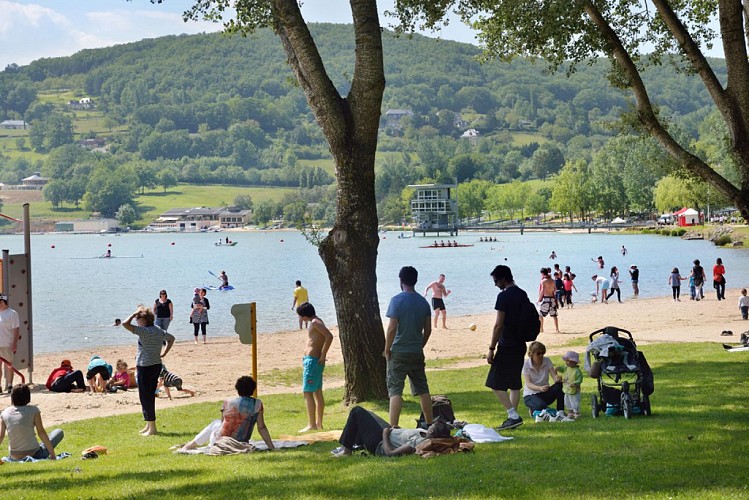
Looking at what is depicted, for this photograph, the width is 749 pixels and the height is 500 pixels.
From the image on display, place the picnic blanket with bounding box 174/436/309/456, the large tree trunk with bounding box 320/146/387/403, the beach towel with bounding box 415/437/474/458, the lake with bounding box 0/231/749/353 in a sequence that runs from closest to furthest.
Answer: the beach towel with bounding box 415/437/474/458 < the picnic blanket with bounding box 174/436/309/456 < the large tree trunk with bounding box 320/146/387/403 < the lake with bounding box 0/231/749/353

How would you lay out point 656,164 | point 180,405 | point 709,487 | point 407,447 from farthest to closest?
point 656,164
point 180,405
point 407,447
point 709,487

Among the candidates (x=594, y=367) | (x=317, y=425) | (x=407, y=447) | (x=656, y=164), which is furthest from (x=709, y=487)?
(x=656, y=164)

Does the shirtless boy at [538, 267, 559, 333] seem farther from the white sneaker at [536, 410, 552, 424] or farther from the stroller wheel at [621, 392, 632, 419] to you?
the stroller wheel at [621, 392, 632, 419]

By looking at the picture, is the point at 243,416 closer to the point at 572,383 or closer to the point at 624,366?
the point at 572,383

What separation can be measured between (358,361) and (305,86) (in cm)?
413

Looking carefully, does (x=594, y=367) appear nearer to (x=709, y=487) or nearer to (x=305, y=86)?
(x=709, y=487)

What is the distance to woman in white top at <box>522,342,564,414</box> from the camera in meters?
10.9

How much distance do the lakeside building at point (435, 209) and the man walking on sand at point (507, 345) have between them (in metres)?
160

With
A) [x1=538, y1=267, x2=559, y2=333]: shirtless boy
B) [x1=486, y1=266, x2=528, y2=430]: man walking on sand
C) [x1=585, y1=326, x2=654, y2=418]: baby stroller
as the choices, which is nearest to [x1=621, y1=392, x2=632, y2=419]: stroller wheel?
[x1=585, y1=326, x2=654, y2=418]: baby stroller

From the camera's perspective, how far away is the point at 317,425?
11.7 metres

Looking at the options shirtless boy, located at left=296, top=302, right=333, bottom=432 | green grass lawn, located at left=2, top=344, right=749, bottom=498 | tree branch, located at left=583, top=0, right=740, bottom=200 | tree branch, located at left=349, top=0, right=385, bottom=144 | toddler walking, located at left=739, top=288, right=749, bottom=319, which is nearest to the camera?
green grass lawn, located at left=2, top=344, right=749, bottom=498

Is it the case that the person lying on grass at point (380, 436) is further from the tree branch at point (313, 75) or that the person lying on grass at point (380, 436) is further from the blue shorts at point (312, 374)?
→ the tree branch at point (313, 75)

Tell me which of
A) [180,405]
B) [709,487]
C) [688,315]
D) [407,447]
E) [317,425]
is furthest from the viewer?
[688,315]

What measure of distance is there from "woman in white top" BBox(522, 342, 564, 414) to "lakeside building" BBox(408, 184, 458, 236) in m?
160
